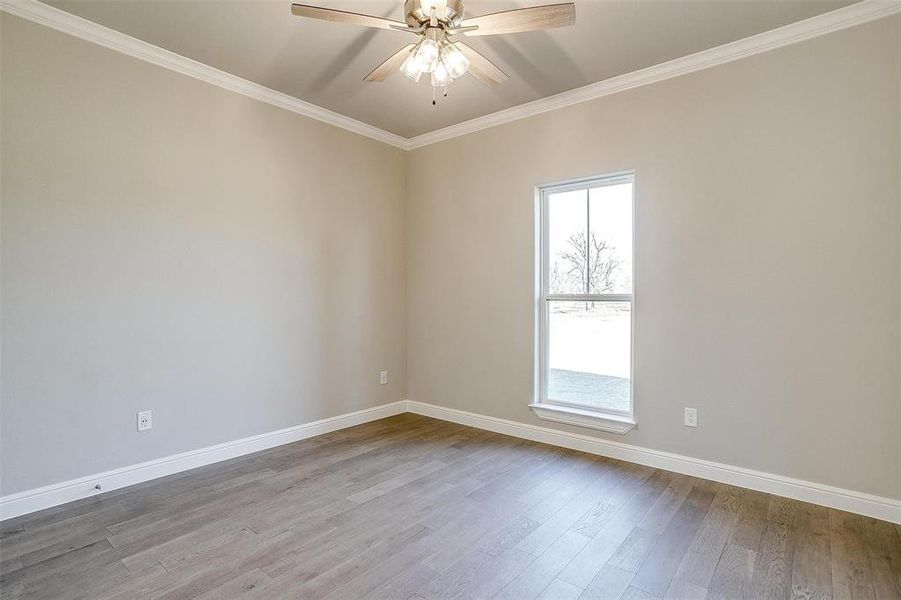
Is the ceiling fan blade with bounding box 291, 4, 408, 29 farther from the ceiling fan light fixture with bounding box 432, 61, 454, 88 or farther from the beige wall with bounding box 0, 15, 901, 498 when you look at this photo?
the beige wall with bounding box 0, 15, 901, 498

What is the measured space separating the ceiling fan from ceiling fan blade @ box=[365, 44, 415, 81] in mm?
11

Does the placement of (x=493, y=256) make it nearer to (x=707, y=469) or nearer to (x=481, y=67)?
(x=481, y=67)

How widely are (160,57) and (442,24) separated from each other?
201 cm

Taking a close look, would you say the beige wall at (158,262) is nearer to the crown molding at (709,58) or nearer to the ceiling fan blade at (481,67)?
the crown molding at (709,58)

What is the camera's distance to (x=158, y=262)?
290cm

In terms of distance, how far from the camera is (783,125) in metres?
2.66

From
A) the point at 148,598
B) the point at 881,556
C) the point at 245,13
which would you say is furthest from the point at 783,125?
the point at 148,598

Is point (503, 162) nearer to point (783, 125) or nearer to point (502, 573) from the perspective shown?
point (783, 125)

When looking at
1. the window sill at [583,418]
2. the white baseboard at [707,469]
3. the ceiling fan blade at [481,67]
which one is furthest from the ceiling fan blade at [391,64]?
the white baseboard at [707,469]

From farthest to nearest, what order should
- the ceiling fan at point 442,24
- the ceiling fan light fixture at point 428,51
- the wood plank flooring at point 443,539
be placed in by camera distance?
1. the ceiling fan light fixture at point 428,51
2. the ceiling fan at point 442,24
3. the wood plank flooring at point 443,539

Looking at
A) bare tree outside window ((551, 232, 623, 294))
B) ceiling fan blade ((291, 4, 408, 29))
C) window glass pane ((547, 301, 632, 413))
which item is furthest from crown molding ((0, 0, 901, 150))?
window glass pane ((547, 301, 632, 413))

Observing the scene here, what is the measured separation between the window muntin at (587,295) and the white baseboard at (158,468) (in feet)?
6.34

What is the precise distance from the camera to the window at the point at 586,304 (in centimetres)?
333

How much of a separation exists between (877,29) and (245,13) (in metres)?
3.48
